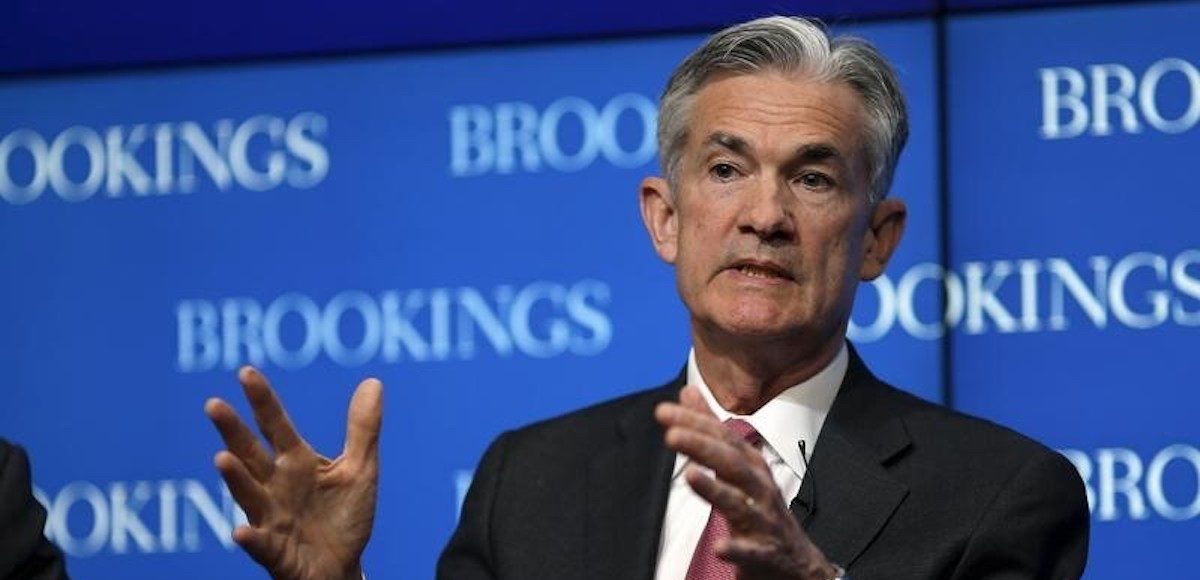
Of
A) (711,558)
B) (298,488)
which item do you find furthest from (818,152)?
(298,488)

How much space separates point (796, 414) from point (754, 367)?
0.08 m

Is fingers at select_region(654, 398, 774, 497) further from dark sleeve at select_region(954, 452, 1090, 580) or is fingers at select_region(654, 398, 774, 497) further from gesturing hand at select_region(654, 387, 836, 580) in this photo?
dark sleeve at select_region(954, 452, 1090, 580)

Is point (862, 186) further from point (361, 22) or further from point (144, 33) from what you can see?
point (144, 33)

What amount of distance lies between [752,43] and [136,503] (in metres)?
1.44

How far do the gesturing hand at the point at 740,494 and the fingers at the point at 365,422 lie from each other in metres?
0.41

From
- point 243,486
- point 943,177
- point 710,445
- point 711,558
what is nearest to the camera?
point 710,445

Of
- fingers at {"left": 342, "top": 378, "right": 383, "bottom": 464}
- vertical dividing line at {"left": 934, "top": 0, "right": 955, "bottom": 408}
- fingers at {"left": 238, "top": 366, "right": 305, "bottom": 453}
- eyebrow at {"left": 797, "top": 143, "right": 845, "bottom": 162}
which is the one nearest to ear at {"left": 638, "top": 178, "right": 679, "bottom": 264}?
eyebrow at {"left": 797, "top": 143, "right": 845, "bottom": 162}

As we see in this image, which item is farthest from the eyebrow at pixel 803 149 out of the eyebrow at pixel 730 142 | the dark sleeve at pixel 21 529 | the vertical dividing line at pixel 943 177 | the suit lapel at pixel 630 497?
the dark sleeve at pixel 21 529

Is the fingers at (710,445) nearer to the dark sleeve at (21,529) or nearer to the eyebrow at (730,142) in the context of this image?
the eyebrow at (730,142)

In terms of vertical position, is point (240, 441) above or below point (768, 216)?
below

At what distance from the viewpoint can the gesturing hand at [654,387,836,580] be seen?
2.29 meters

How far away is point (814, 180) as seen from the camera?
2.91 meters

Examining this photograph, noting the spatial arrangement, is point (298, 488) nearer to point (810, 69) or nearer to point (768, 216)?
point (768, 216)

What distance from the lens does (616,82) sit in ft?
12.7
